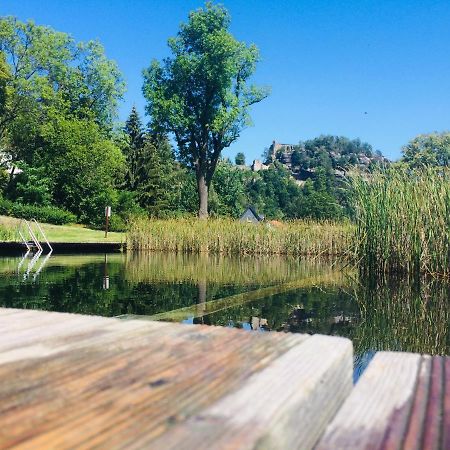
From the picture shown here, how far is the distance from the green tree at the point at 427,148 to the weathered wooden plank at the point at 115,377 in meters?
47.9

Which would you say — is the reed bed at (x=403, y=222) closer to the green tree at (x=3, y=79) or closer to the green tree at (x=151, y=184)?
the green tree at (x=151, y=184)

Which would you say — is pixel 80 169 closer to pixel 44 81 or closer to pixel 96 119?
pixel 44 81

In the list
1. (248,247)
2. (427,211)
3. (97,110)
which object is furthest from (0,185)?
(427,211)

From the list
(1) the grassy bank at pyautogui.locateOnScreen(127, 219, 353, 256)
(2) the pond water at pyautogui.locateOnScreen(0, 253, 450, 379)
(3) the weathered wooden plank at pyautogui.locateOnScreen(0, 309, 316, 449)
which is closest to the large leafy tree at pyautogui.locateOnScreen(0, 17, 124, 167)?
(1) the grassy bank at pyautogui.locateOnScreen(127, 219, 353, 256)

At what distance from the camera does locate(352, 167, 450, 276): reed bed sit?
657 centimetres

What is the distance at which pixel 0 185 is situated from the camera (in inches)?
975

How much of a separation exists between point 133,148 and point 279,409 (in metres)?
31.6

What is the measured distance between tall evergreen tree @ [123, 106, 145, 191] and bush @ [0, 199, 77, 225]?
263 inches

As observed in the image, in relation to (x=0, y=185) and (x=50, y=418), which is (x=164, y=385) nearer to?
(x=50, y=418)

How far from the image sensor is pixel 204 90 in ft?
84.6

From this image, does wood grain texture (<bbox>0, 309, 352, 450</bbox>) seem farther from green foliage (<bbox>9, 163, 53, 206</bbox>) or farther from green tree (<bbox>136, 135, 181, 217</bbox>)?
green tree (<bbox>136, 135, 181, 217</bbox>)

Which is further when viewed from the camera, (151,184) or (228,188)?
(228,188)

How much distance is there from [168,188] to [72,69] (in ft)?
29.7

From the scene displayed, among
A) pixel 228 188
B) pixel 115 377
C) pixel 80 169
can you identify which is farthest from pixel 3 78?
pixel 115 377
